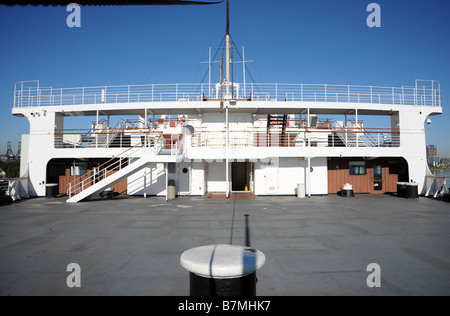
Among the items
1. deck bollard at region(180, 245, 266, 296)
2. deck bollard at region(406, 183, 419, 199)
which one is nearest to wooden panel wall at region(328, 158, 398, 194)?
deck bollard at region(406, 183, 419, 199)

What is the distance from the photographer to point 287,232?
7867mm

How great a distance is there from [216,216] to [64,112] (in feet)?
46.7

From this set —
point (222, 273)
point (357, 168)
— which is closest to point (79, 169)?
point (222, 273)

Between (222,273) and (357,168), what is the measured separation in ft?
58.9

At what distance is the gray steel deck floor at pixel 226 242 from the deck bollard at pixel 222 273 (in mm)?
1374

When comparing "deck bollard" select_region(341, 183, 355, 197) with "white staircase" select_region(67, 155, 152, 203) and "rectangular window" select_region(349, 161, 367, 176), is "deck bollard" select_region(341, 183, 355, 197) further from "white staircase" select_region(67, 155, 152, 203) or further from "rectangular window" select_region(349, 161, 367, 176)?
"white staircase" select_region(67, 155, 152, 203)

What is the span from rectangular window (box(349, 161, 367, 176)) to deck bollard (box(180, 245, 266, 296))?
675 inches

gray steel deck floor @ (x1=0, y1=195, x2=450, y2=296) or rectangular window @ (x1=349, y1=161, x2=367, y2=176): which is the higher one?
rectangular window @ (x1=349, y1=161, x2=367, y2=176)

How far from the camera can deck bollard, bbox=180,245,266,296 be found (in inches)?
113

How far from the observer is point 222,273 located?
2.85m

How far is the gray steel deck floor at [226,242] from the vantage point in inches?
174
